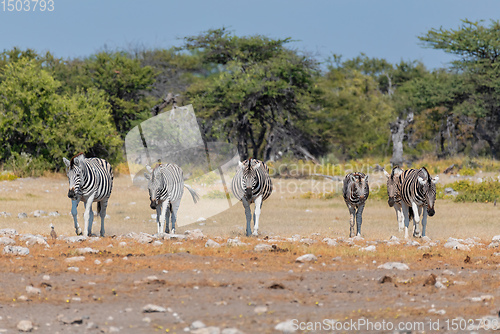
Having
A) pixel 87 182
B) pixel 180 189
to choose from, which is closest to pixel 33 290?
pixel 87 182

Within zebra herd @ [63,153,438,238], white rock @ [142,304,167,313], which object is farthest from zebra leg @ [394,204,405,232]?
white rock @ [142,304,167,313]

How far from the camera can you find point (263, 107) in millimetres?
42312

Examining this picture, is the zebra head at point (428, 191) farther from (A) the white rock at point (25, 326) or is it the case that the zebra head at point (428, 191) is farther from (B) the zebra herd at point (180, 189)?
(A) the white rock at point (25, 326)

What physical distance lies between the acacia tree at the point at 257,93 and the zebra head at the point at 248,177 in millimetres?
25381

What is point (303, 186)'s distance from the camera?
3238 centimetres

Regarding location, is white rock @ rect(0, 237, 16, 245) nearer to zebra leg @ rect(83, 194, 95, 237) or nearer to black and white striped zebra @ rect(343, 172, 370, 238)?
zebra leg @ rect(83, 194, 95, 237)

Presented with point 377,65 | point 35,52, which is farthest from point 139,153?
point 377,65

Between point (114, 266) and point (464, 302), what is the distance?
509 cm

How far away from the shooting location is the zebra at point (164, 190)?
13820mm

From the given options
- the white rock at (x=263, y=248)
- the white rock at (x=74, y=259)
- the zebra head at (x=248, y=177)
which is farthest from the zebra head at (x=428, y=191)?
the white rock at (x=74, y=259)

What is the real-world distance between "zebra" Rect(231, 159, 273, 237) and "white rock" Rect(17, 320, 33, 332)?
8125 mm

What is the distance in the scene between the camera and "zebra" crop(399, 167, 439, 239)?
1447cm

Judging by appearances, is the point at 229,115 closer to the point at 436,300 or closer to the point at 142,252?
the point at 142,252

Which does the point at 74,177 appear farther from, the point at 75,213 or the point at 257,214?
the point at 257,214
